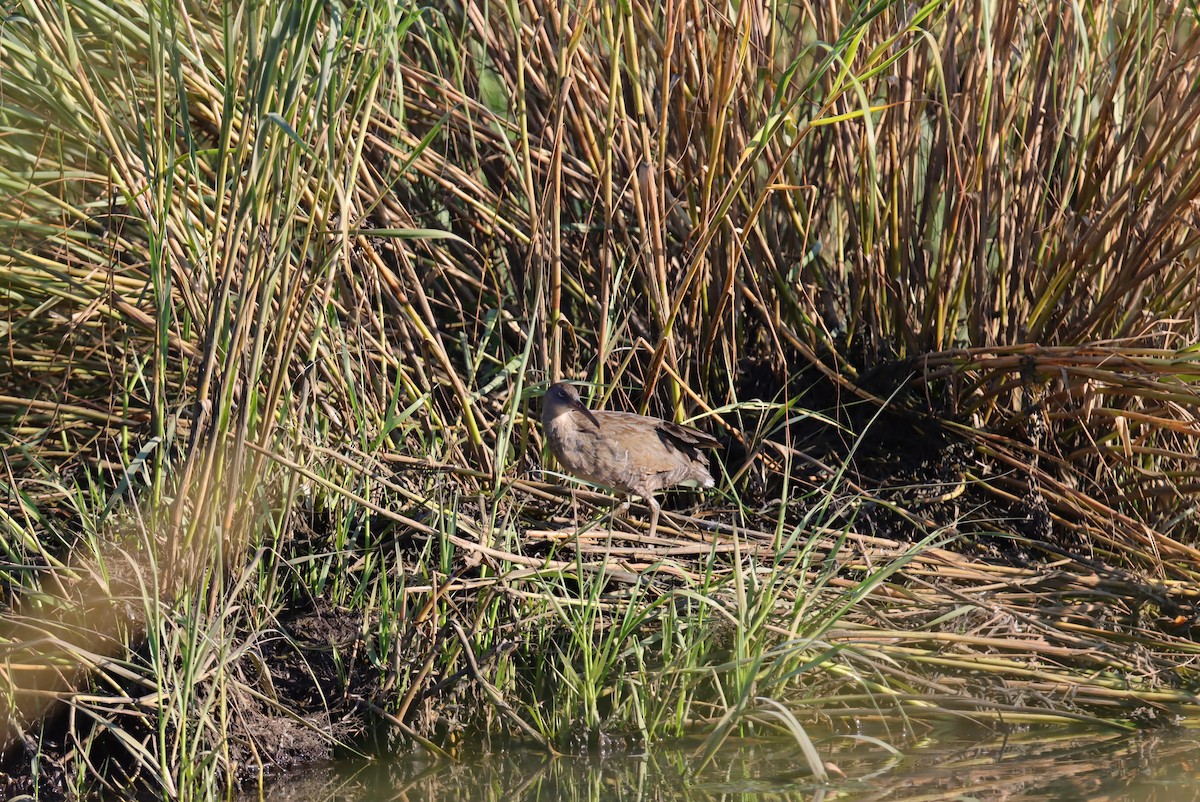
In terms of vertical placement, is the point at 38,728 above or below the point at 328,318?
below

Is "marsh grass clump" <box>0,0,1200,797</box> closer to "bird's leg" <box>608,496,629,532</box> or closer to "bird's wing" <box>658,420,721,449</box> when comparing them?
"bird's leg" <box>608,496,629,532</box>

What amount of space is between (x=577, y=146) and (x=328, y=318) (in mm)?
1348

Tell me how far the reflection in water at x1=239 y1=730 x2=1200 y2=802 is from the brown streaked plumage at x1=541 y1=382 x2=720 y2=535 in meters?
0.98

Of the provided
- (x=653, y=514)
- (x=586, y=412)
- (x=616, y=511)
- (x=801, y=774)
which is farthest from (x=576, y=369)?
(x=801, y=774)

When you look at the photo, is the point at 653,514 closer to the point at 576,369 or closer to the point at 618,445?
the point at 618,445

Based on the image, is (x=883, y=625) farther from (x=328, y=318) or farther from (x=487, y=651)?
(x=328, y=318)

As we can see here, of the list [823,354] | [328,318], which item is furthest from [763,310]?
[328,318]

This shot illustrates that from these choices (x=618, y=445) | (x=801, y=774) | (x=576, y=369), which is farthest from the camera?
(x=576, y=369)

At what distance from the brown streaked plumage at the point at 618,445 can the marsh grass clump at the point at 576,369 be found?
0.43 ft

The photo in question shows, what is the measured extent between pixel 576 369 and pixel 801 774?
1.93 m

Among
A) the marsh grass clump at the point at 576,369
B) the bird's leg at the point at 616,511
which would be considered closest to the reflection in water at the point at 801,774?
the marsh grass clump at the point at 576,369

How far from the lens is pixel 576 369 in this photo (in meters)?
4.73

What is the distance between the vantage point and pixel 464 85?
15.8 feet

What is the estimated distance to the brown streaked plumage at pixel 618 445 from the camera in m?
4.09
